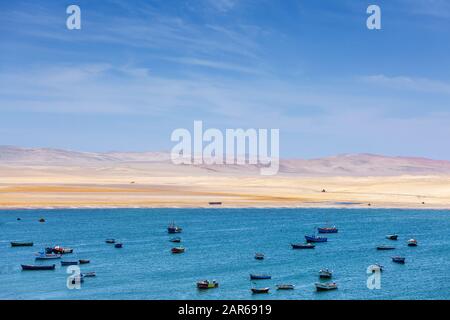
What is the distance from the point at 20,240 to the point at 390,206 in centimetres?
6755

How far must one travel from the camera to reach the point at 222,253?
202 feet

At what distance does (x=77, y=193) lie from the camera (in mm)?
126500

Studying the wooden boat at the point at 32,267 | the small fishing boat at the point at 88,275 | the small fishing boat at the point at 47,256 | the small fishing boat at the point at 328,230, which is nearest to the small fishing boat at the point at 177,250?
the small fishing boat at the point at 47,256

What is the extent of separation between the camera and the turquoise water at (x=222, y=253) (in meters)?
44.9

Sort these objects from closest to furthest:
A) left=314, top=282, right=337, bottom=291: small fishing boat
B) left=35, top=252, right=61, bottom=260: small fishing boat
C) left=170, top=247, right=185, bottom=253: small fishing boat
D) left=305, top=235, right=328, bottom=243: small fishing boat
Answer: left=314, top=282, right=337, bottom=291: small fishing boat, left=35, top=252, right=61, bottom=260: small fishing boat, left=170, top=247, right=185, bottom=253: small fishing boat, left=305, top=235, right=328, bottom=243: small fishing boat

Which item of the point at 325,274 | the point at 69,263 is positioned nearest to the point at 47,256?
the point at 69,263

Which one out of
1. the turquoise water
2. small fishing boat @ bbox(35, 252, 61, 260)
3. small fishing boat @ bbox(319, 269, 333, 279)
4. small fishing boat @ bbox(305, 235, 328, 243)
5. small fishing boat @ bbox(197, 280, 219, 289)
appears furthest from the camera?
small fishing boat @ bbox(305, 235, 328, 243)

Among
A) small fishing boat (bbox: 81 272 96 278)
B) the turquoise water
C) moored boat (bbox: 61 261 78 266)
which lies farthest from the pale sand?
small fishing boat (bbox: 81 272 96 278)

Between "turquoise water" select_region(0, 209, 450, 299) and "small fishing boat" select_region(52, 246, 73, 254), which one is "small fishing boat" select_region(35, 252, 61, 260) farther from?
"turquoise water" select_region(0, 209, 450, 299)

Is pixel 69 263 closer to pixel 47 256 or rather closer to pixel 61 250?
pixel 47 256

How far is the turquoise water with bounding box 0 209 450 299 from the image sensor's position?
44.9 m

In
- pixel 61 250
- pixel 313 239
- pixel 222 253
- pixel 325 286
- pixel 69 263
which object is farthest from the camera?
pixel 313 239

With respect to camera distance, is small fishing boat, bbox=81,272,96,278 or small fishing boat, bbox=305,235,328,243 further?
small fishing boat, bbox=305,235,328,243
